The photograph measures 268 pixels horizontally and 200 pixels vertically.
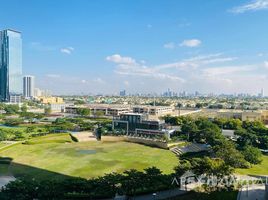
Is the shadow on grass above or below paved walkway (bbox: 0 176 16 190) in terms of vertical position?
above

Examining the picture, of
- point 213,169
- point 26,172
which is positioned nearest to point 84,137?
point 26,172

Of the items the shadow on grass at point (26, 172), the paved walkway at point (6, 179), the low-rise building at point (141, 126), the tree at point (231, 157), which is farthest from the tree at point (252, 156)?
the paved walkway at point (6, 179)

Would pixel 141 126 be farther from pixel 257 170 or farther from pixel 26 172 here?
pixel 26 172

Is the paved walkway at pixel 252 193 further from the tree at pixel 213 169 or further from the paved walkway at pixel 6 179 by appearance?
the paved walkway at pixel 6 179

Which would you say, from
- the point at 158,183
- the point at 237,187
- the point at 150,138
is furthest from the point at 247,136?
the point at 158,183

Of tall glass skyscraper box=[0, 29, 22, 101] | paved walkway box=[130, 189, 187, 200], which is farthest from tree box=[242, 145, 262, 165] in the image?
tall glass skyscraper box=[0, 29, 22, 101]

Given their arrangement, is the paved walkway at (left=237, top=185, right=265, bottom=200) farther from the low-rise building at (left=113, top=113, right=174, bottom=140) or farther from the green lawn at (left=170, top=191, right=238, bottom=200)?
the low-rise building at (left=113, top=113, right=174, bottom=140)
